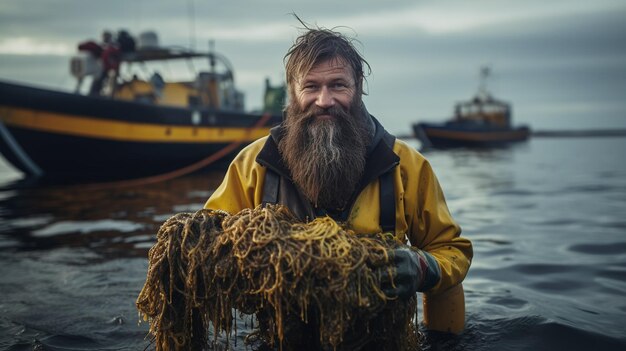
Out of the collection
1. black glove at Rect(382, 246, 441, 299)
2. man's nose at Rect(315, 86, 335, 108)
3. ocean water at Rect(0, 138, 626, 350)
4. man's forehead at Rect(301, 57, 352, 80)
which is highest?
man's forehead at Rect(301, 57, 352, 80)

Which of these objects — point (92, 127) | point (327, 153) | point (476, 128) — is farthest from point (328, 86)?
point (476, 128)

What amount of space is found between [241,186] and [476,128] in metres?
44.7

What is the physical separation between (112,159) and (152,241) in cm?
898

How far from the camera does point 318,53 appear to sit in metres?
3.22

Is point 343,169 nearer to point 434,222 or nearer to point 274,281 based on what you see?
point 434,222

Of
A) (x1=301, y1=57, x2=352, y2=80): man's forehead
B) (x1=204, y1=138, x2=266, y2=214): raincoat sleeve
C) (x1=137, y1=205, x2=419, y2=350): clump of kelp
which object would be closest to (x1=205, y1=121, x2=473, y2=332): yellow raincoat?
(x1=204, y1=138, x2=266, y2=214): raincoat sleeve

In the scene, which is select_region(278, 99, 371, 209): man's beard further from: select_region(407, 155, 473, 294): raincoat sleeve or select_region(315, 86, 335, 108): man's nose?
select_region(407, 155, 473, 294): raincoat sleeve

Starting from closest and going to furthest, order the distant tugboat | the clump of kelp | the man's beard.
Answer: the clump of kelp
the man's beard
the distant tugboat

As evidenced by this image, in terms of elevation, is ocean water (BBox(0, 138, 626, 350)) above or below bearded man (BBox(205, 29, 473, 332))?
below

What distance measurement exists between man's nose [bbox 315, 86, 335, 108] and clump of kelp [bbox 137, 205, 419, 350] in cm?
71

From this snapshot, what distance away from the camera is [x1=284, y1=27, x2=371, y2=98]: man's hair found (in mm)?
3244

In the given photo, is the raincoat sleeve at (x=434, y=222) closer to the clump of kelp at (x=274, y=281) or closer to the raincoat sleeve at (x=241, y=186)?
the clump of kelp at (x=274, y=281)

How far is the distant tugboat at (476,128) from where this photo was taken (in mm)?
43312

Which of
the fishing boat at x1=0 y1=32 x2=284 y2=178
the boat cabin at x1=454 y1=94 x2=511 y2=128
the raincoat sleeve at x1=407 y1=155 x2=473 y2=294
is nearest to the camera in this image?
the raincoat sleeve at x1=407 y1=155 x2=473 y2=294
